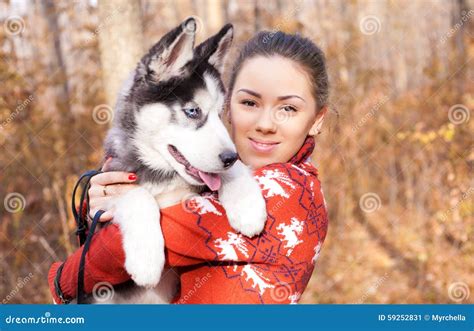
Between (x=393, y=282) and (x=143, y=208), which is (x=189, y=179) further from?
(x=393, y=282)

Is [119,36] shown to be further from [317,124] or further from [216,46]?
[317,124]

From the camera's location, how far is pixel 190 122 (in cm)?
252

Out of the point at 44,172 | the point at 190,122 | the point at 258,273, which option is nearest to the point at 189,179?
the point at 190,122

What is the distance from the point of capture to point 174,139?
2527mm

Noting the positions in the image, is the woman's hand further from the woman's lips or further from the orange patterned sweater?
the woman's lips

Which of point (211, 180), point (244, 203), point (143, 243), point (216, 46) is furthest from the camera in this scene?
point (216, 46)

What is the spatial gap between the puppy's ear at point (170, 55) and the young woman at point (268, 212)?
300 mm

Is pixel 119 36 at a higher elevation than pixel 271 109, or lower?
lower

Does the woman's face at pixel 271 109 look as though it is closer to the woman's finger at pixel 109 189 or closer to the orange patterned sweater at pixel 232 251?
the orange patterned sweater at pixel 232 251

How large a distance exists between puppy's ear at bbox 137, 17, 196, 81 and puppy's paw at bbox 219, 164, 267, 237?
574mm

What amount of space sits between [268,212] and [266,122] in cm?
44

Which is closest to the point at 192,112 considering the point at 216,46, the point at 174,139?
the point at 174,139

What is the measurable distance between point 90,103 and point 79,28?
0.97 m

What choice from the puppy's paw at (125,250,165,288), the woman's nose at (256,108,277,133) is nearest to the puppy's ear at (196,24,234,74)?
the woman's nose at (256,108,277,133)
